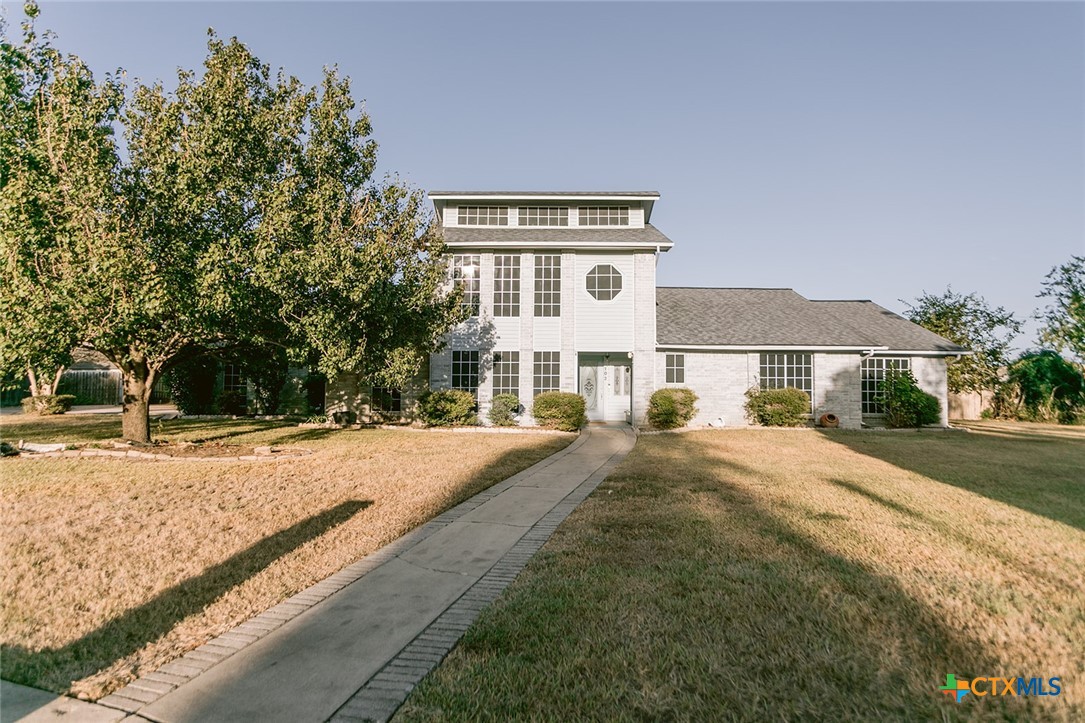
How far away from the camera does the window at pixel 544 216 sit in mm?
21062

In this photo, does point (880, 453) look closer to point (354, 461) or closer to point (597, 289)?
point (597, 289)

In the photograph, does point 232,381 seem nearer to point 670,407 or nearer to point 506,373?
point 506,373

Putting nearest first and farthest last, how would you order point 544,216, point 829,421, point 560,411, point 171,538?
point 171,538 < point 560,411 < point 829,421 < point 544,216

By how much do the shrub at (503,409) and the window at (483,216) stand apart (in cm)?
724

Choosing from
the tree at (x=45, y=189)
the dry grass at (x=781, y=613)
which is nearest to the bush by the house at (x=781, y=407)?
the dry grass at (x=781, y=613)

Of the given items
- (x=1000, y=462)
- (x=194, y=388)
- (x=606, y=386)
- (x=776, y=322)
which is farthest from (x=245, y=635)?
(x=194, y=388)

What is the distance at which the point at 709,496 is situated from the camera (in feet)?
25.9

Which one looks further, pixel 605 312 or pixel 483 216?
pixel 483 216

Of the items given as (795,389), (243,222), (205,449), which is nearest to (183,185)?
(243,222)

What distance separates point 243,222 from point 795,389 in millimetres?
18389

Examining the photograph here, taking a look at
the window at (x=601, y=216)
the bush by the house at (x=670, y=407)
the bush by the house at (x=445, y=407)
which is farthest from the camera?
the window at (x=601, y=216)

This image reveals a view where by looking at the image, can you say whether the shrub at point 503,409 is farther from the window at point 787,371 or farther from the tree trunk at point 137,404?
the tree trunk at point 137,404

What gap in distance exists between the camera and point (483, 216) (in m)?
21.3

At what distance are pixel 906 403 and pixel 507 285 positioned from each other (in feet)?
51.1
